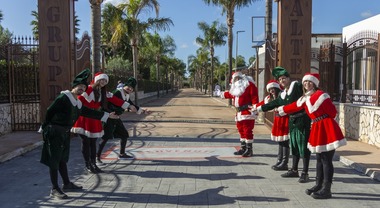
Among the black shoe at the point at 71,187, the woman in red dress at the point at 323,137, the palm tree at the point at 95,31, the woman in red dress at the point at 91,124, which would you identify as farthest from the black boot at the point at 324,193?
the palm tree at the point at 95,31

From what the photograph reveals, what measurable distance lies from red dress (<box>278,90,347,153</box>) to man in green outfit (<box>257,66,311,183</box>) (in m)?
0.70

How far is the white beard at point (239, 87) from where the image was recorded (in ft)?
28.9

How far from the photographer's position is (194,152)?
9625mm

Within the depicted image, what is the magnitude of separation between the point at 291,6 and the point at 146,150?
630 cm

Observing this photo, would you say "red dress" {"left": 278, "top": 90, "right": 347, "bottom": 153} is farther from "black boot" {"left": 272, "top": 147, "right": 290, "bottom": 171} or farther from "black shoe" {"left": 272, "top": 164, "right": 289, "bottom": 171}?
"black shoe" {"left": 272, "top": 164, "right": 289, "bottom": 171}

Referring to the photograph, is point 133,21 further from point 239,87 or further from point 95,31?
point 239,87

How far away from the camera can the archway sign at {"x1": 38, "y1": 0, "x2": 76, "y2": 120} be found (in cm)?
1173

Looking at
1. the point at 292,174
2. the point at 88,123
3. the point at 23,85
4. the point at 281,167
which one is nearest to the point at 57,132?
the point at 88,123

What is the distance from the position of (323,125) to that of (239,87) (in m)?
3.27

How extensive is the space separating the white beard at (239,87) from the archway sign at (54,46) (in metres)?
5.40

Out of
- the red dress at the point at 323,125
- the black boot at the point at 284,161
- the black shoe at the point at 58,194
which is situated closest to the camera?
the red dress at the point at 323,125

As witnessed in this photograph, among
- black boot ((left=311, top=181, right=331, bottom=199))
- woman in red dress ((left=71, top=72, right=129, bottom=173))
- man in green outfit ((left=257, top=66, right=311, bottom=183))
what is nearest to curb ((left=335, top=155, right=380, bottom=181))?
man in green outfit ((left=257, top=66, right=311, bottom=183))

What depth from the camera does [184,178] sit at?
705 centimetres

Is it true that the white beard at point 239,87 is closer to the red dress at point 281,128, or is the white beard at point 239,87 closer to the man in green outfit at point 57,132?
the red dress at point 281,128
